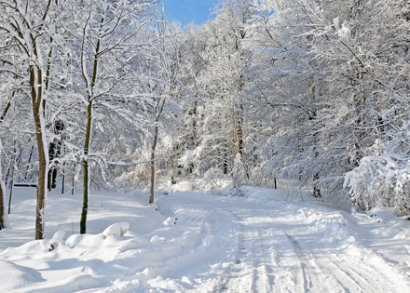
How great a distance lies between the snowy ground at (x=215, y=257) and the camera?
166 inches

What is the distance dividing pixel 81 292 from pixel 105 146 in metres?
Answer: 12.4

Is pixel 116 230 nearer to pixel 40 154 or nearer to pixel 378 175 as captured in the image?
pixel 40 154

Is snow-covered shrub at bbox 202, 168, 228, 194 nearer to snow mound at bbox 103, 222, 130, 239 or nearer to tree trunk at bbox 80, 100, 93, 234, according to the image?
tree trunk at bbox 80, 100, 93, 234

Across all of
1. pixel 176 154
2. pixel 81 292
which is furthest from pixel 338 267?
pixel 176 154

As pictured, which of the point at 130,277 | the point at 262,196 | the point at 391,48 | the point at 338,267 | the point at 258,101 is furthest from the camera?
the point at 262,196

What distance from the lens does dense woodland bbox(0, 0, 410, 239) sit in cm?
705

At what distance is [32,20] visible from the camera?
24.0 feet

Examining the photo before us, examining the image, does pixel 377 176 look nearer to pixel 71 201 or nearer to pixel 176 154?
pixel 71 201

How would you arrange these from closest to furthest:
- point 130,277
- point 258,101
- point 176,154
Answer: point 130,277
point 258,101
point 176,154

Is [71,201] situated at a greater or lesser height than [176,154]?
lesser

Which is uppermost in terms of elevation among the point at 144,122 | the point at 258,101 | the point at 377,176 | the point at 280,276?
the point at 258,101

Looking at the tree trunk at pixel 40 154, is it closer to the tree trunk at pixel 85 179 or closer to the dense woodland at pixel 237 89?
the dense woodland at pixel 237 89

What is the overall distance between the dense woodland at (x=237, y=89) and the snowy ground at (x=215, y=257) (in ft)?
3.38

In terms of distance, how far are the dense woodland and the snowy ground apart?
40.6 inches
